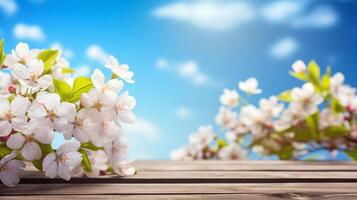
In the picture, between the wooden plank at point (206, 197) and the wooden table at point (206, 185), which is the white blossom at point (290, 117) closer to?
the wooden table at point (206, 185)

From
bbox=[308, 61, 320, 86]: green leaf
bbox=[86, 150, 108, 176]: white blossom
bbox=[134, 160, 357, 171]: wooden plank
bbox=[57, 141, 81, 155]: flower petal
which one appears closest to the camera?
bbox=[57, 141, 81, 155]: flower petal

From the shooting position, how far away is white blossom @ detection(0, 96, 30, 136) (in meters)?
1.04

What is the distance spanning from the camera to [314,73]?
7.03ft

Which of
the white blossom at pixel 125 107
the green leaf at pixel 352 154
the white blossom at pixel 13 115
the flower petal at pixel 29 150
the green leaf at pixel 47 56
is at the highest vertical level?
the green leaf at pixel 352 154

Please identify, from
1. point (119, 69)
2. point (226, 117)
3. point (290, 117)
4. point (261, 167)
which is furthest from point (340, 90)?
point (119, 69)

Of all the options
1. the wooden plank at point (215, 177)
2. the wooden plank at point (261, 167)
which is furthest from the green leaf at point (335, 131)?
the wooden plank at point (215, 177)

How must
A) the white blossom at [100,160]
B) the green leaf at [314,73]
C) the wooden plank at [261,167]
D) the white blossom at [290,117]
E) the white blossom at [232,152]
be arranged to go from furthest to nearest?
the white blossom at [232,152] < the white blossom at [290,117] < the green leaf at [314,73] < the wooden plank at [261,167] < the white blossom at [100,160]

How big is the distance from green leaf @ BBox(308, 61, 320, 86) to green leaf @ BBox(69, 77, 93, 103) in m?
1.21

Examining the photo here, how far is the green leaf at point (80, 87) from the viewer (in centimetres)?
113

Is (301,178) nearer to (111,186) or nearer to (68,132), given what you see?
(111,186)

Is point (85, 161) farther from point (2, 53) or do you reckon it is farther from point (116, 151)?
point (2, 53)

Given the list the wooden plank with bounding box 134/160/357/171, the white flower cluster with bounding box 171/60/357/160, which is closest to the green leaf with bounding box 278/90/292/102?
the white flower cluster with bounding box 171/60/357/160

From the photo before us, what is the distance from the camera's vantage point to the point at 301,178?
49.1 inches

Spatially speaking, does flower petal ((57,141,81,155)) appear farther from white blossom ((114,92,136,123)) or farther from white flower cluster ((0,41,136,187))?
white blossom ((114,92,136,123))
